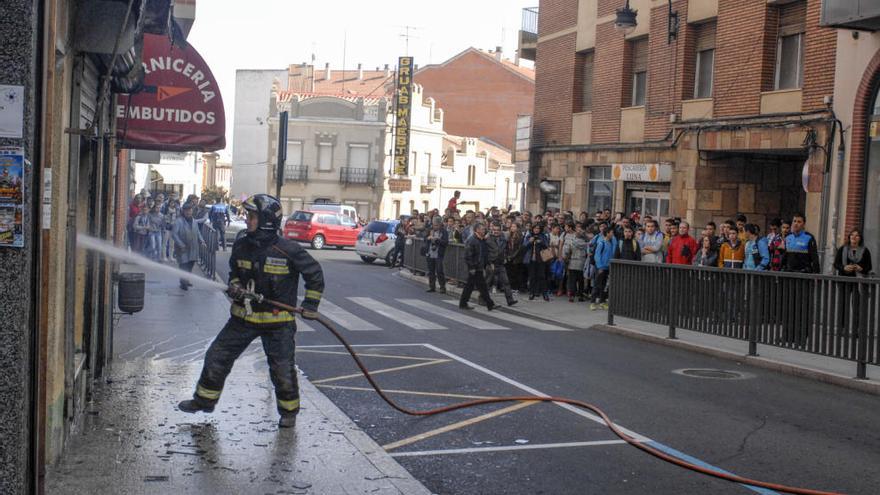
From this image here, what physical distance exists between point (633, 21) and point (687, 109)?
2370 millimetres

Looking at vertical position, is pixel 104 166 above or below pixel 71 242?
above

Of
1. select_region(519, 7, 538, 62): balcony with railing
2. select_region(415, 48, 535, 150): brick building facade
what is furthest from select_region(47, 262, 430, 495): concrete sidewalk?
select_region(415, 48, 535, 150): brick building facade

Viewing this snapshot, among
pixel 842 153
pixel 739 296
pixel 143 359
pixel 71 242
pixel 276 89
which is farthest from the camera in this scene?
pixel 276 89

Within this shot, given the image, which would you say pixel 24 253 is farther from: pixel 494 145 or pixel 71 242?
pixel 494 145

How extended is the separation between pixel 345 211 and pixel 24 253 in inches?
1741

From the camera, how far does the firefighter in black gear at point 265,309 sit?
796 centimetres

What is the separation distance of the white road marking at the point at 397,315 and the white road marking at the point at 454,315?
573 millimetres

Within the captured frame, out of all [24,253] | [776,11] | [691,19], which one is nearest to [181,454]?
[24,253]

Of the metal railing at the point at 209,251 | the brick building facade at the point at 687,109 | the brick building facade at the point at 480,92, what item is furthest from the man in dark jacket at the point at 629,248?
the brick building facade at the point at 480,92

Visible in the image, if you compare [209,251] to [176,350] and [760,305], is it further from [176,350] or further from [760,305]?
[760,305]

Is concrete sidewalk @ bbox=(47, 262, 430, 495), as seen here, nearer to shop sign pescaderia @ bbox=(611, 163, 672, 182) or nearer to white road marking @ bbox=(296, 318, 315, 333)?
white road marking @ bbox=(296, 318, 315, 333)

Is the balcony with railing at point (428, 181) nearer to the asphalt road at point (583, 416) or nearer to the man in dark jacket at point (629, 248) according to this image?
the man in dark jacket at point (629, 248)

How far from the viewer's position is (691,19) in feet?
77.2

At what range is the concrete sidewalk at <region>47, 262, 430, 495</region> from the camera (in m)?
6.34
